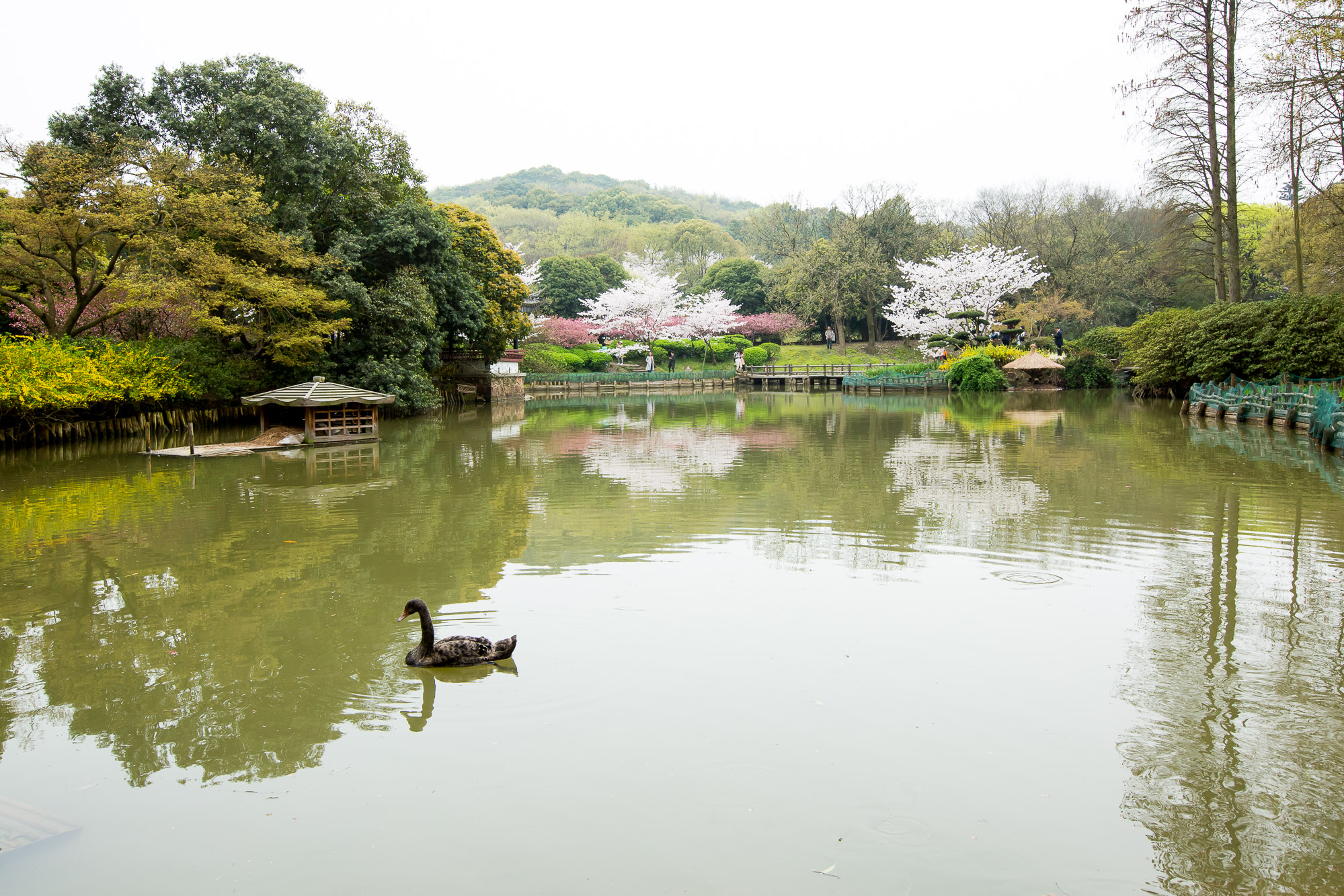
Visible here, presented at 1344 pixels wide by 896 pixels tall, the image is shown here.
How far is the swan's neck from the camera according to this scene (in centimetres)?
538

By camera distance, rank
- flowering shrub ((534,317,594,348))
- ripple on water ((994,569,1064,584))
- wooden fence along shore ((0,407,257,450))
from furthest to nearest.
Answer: flowering shrub ((534,317,594,348)) → wooden fence along shore ((0,407,257,450)) → ripple on water ((994,569,1064,584))

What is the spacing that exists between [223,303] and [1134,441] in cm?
2168

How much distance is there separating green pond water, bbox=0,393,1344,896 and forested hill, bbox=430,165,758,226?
8710 cm

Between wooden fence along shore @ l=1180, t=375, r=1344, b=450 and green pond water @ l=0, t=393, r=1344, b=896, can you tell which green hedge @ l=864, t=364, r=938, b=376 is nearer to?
wooden fence along shore @ l=1180, t=375, r=1344, b=450

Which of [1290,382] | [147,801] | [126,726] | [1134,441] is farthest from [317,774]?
[1290,382]

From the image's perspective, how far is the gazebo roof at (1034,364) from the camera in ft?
117

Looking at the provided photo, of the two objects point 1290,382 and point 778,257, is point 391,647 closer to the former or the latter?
point 1290,382

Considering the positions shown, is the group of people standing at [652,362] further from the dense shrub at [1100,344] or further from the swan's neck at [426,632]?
the swan's neck at [426,632]

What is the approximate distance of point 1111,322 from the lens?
44.4 metres

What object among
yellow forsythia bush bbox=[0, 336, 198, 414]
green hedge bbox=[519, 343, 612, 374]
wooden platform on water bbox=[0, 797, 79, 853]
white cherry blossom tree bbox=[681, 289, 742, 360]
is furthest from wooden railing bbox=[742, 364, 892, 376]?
wooden platform on water bbox=[0, 797, 79, 853]

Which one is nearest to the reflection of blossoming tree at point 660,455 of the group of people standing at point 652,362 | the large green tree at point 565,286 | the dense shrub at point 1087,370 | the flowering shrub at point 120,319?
the flowering shrub at point 120,319

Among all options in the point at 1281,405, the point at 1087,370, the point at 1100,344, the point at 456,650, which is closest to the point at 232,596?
the point at 456,650

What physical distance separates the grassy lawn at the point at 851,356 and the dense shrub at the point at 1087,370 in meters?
11.5

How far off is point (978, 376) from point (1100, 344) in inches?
240
